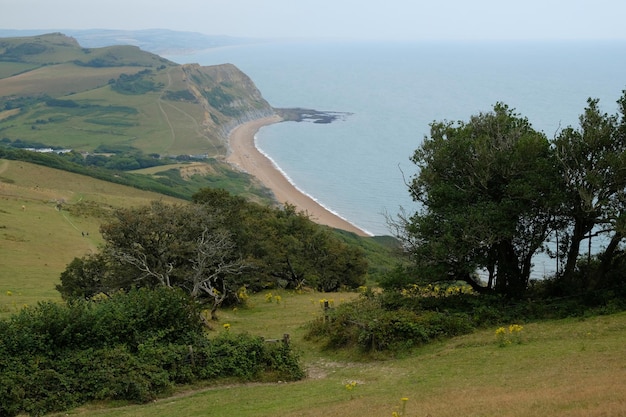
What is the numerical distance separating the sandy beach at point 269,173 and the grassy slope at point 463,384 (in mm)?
40165

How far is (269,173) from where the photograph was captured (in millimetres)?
124875

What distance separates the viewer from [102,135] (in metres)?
168

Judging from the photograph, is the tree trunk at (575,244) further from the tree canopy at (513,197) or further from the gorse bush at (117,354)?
the gorse bush at (117,354)

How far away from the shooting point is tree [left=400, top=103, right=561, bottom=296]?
79.2 ft

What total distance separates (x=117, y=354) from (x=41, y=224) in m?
42.1

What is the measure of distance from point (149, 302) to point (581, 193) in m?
16.5

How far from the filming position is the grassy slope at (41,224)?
1555 inches

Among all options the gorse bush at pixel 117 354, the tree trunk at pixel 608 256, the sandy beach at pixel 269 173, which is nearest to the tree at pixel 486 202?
the tree trunk at pixel 608 256

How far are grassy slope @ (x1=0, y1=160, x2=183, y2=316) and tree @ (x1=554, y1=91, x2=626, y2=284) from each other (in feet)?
83.4

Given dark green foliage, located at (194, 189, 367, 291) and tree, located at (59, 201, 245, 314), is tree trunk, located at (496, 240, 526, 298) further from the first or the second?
dark green foliage, located at (194, 189, 367, 291)

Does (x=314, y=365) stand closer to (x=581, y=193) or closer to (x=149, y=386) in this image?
(x=149, y=386)

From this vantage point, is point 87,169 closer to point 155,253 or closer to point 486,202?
point 155,253

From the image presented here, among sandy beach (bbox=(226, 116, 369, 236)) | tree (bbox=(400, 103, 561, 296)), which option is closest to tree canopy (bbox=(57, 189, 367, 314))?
tree (bbox=(400, 103, 561, 296))

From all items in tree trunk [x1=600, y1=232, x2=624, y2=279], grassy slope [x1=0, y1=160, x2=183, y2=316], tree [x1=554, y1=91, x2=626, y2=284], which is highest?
tree [x1=554, y1=91, x2=626, y2=284]
